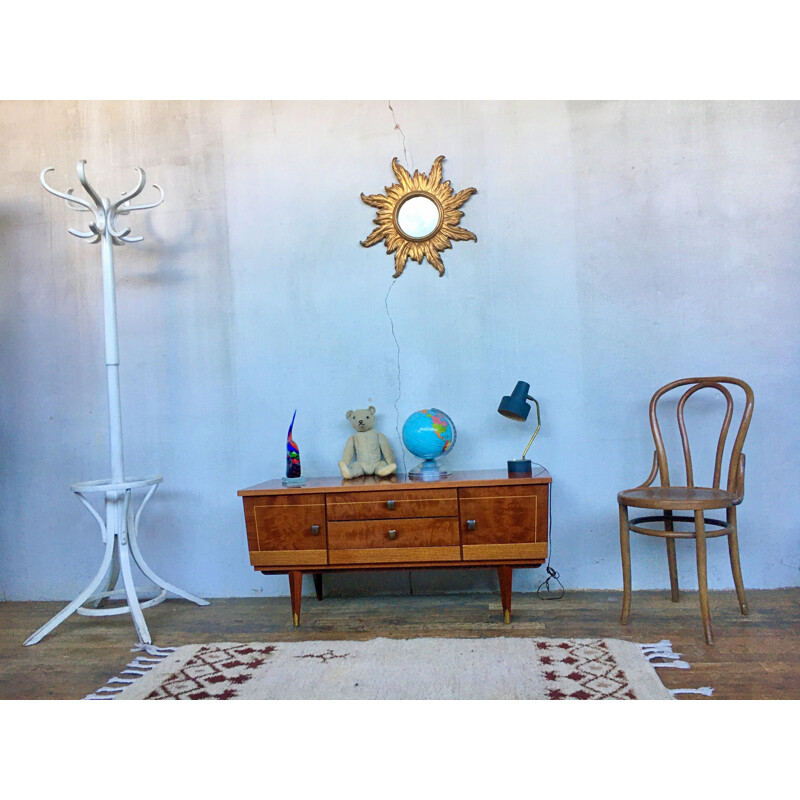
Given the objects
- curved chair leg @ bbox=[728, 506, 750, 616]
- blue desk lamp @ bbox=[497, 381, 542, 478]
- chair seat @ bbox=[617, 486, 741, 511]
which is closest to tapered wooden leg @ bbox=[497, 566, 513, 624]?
blue desk lamp @ bbox=[497, 381, 542, 478]

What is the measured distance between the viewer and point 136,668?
100 inches

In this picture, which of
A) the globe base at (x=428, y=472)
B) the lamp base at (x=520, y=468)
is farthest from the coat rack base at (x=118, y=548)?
the lamp base at (x=520, y=468)

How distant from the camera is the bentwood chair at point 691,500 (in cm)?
261

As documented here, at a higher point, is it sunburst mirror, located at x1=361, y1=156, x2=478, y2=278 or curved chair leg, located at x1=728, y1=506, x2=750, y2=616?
sunburst mirror, located at x1=361, y1=156, x2=478, y2=278

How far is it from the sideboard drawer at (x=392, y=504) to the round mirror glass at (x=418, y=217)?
4.32 ft

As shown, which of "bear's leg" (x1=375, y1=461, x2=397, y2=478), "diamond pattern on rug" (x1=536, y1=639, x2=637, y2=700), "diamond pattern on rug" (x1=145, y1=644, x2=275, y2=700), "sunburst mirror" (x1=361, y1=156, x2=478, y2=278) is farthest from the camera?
"sunburst mirror" (x1=361, y1=156, x2=478, y2=278)

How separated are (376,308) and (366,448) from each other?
722 millimetres

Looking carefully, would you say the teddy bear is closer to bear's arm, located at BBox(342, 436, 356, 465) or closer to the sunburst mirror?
bear's arm, located at BBox(342, 436, 356, 465)

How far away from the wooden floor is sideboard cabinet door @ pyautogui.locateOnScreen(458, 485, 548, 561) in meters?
0.30

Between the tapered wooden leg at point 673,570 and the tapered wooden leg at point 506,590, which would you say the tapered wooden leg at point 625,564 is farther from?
the tapered wooden leg at point 506,590

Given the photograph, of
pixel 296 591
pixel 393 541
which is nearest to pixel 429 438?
pixel 393 541

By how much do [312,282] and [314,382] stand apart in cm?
50

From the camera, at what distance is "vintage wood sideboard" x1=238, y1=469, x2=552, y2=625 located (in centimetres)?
286

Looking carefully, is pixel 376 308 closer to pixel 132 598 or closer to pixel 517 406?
pixel 517 406
